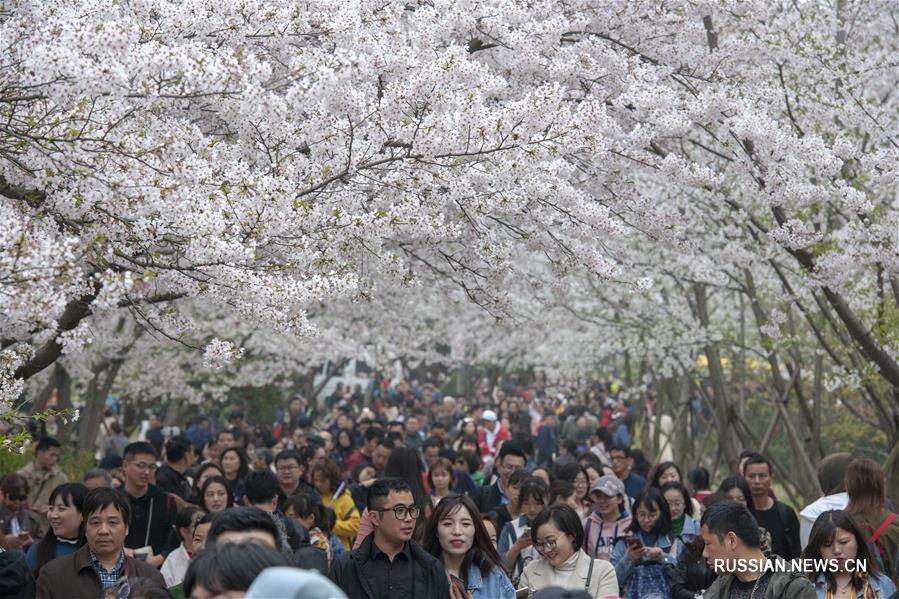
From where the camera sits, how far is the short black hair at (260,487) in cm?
848

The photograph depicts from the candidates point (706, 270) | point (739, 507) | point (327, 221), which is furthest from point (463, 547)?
point (706, 270)

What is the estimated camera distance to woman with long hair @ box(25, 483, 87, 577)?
735cm

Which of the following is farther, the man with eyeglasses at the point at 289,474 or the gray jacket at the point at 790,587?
the man with eyeglasses at the point at 289,474

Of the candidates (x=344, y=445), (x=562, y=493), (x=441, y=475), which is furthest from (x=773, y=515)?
(x=344, y=445)

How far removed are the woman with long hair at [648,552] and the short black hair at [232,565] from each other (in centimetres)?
444

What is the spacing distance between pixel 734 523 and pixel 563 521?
1422 millimetres

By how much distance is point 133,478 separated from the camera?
30.7 feet

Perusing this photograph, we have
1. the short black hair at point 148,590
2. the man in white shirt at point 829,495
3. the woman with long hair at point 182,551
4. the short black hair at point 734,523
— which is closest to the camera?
the short black hair at point 148,590

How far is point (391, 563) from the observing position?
6.29 m

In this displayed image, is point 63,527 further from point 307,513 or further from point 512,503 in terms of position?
point 512,503

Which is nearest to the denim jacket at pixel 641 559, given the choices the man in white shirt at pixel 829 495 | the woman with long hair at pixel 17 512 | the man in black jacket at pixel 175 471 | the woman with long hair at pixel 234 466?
the man in white shirt at pixel 829 495

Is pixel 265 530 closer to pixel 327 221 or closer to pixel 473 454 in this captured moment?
pixel 327 221

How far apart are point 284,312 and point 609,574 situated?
102 inches

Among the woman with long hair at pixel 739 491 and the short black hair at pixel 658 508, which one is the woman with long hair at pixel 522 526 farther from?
the woman with long hair at pixel 739 491
